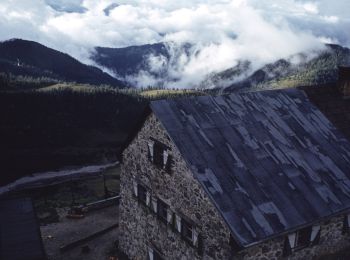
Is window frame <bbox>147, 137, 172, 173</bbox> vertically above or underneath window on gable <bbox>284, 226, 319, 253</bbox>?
above

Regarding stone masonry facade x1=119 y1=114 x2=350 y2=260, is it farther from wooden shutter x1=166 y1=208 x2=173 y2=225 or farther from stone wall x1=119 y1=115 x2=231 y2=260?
wooden shutter x1=166 y1=208 x2=173 y2=225

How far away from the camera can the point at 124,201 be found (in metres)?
26.2

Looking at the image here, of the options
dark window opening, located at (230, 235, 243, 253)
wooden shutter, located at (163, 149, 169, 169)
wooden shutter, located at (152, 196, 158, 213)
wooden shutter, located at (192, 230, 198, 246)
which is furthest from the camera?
Result: wooden shutter, located at (152, 196, 158, 213)

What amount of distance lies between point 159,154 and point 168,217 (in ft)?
11.4

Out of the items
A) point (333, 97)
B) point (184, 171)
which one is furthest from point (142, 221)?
point (333, 97)

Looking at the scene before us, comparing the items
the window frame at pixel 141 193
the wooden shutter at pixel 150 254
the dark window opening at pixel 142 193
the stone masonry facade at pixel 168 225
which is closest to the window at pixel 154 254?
the wooden shutter at pixel 150 254

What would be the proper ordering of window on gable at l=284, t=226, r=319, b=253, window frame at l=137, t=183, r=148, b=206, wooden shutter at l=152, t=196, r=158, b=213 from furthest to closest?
window frame at l=137, t=183, r=148, b=206, wooden shutter at l=152, t=196, r=158, b=213, window on gable at l=284, t=226, r=319, b=253

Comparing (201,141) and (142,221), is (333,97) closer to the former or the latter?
(201,141)

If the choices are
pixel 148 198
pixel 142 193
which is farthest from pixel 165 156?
pixel 142 193

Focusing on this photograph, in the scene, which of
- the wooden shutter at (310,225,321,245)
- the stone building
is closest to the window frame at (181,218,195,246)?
the stone building

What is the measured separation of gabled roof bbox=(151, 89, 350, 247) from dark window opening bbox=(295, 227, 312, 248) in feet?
3.32

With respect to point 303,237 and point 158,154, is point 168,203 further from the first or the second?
point 303,237

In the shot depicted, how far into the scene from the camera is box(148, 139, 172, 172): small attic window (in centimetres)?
2009

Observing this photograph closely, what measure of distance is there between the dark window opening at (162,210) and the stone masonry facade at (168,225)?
0.28 meters
